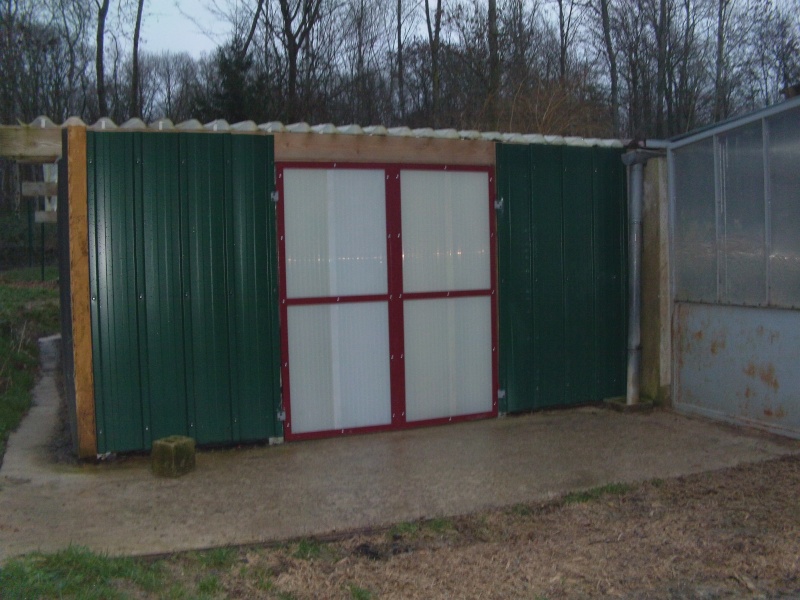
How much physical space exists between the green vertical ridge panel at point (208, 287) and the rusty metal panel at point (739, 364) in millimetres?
4321

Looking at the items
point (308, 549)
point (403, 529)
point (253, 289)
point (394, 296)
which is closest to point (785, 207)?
point (394, 296)

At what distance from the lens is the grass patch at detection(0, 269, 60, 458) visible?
7863mm

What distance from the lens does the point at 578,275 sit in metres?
7.56

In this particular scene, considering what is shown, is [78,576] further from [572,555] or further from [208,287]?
[208,287]

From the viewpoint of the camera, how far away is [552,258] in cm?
744

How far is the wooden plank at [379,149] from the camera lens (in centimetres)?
641

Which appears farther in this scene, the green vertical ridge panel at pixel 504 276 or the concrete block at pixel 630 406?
the concrete block at pixel 630 406

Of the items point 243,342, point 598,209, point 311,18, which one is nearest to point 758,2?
point 311,18

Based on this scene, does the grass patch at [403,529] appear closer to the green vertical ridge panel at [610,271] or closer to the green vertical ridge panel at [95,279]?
the green vertical ridge panel at [95,279]

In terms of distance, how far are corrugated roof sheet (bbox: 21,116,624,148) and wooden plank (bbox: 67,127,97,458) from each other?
29 cm

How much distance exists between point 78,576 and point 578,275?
5.37m

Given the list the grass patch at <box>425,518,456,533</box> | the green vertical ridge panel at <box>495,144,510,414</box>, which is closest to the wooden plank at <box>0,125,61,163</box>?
the green vertical ridge panel at <box>495,144,510,414</box>

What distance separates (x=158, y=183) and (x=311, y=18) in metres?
17.2

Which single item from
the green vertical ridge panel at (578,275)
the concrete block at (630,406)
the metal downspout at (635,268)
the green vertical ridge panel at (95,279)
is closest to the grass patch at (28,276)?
the green vertical ridge panel at (95,279)
